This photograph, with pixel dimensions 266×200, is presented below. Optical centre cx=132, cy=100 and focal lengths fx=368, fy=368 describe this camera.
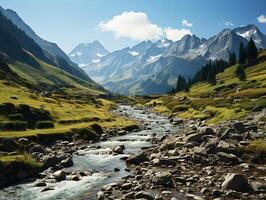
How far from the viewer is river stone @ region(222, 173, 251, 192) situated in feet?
130

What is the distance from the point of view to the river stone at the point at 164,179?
43.2 meters

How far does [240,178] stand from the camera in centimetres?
4044

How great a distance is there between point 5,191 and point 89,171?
13429mm

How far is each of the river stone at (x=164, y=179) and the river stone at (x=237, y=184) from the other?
6.20 m

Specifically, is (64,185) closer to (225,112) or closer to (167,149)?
(167,149)

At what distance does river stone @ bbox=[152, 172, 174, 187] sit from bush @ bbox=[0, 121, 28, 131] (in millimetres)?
42141

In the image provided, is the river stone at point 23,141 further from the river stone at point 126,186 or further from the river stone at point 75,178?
the river stone at point 126,186

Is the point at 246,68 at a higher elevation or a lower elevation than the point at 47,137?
higher

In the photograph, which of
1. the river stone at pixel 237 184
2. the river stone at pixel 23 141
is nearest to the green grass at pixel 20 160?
the river stone at pixel 23 141

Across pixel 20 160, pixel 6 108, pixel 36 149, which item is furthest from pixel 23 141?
pixel 6 108

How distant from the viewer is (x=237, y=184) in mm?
40031

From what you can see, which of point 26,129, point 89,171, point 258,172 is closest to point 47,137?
point 26,129

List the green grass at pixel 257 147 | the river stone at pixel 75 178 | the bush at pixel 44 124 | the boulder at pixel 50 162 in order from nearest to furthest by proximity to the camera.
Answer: the river stone at pixel 75 178
the green grass at pixel 257 147
the boulder at pixel 50 162
the bush at pixel 44 124

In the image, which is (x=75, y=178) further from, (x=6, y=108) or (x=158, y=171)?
(x=6, y=108)
